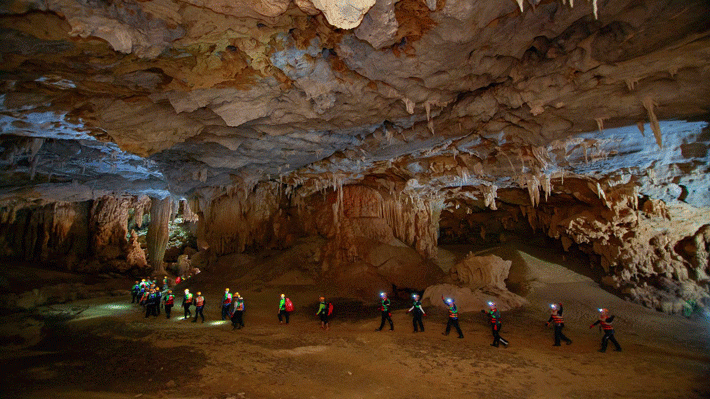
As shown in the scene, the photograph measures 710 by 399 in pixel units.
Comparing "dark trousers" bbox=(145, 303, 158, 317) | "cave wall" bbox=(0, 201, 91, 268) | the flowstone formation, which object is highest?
the flowstone formation

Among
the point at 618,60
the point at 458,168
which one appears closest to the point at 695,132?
the point at 618,60

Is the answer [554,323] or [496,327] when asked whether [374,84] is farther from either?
[554,323]

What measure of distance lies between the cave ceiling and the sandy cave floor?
5.06 metres

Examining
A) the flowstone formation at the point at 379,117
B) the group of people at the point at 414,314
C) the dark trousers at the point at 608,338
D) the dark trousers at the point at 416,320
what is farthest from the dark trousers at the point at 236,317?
the dark trousers at the point at 608,338

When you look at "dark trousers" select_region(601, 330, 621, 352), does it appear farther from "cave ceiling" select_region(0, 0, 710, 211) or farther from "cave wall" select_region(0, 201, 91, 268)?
"cave wall" select_region(0, 201, 91, 268)

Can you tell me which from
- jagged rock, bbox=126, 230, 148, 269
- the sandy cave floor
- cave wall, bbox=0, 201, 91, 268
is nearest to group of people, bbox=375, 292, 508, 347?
the sandy cave floor

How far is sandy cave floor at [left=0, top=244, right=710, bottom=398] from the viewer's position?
5.32 meters

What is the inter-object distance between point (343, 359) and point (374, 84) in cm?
606

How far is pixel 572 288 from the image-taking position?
50.2 feet

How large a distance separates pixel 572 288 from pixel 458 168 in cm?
802

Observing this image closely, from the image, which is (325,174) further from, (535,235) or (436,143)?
(535,235)

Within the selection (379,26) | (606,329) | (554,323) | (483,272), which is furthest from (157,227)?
(606,329)

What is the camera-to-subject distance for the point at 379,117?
951 centimetres

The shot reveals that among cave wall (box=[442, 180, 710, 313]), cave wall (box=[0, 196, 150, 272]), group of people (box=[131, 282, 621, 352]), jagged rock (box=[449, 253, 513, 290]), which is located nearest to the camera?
group of people (box=[131, 282, 621, 352])
